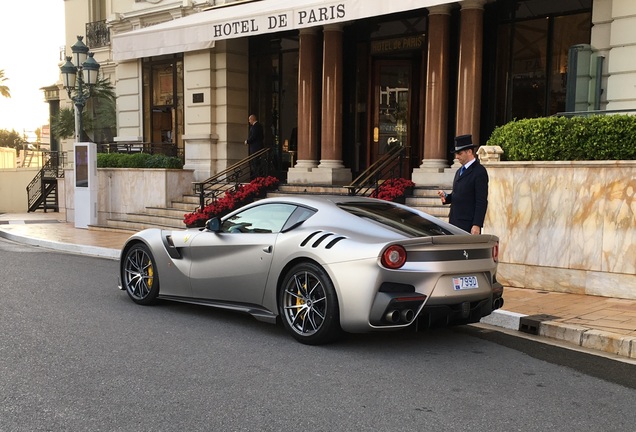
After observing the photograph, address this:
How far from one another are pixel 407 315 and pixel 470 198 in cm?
234

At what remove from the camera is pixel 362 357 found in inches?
206

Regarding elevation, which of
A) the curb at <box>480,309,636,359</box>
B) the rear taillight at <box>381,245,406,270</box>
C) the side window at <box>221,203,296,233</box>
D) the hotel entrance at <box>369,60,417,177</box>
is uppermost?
the hotel entrance at <box>369,60,417,177</box>

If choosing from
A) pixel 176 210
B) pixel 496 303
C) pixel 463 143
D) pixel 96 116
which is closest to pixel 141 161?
pixel 176 210

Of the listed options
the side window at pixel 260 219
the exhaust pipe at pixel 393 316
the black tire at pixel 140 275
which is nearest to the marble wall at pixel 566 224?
the side window at pixel 260 219

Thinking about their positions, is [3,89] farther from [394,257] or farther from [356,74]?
[394,257]

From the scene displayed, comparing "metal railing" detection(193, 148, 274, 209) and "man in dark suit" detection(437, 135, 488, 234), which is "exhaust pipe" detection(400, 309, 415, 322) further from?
"metal railing" detection(193, 148, 274, 209)

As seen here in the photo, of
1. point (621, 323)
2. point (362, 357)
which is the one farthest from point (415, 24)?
point (362, 357)

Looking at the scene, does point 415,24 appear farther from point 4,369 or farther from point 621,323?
point 4,369

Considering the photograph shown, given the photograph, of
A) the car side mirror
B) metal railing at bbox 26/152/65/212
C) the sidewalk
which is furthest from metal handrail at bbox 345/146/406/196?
metal railing at bbox 26/152/65/212

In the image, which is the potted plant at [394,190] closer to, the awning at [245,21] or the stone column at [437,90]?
the stone column at [437,90]

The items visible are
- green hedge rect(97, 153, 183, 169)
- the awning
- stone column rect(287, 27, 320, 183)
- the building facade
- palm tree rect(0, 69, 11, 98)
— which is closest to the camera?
the awning

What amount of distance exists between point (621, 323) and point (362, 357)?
2879 millimetres

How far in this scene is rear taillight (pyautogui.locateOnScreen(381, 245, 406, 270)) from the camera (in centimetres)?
514

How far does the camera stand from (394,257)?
5.16 metres
